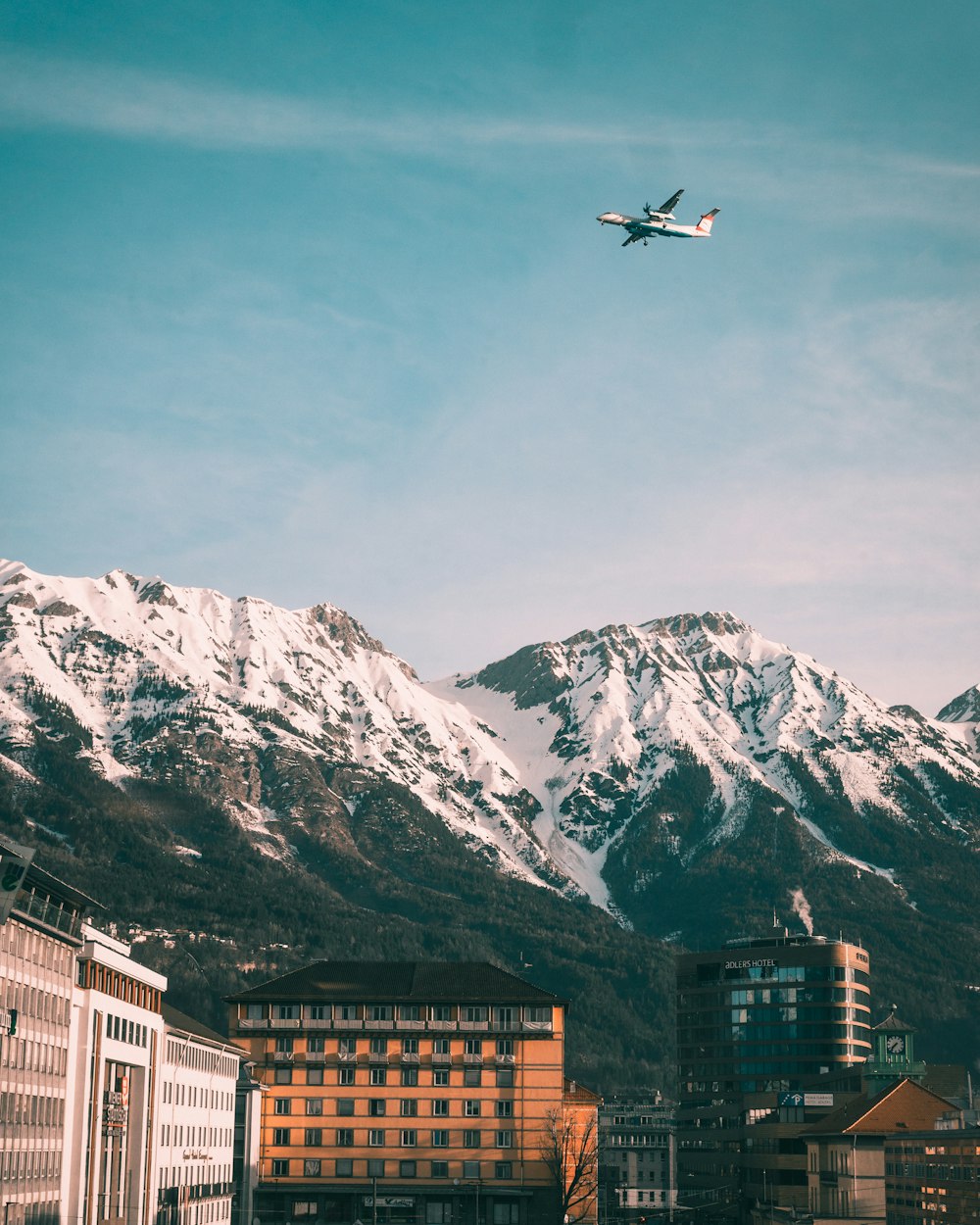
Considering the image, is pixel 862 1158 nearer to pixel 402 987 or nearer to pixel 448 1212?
pixel 448 1212

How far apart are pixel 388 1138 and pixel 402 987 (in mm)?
16301

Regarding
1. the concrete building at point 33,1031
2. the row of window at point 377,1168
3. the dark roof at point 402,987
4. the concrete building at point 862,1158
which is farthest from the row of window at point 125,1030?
the concrete building at point 862,1158

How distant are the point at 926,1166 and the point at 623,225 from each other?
99170 mm

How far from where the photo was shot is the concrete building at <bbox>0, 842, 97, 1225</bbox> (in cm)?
10856

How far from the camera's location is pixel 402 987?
191 metres

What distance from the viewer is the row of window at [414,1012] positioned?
611ft

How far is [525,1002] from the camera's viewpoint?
18638cm

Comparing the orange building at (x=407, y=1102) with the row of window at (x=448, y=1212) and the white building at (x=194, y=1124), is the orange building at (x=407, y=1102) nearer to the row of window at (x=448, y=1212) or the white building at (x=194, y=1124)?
the row of window at (x=448, y=1212)

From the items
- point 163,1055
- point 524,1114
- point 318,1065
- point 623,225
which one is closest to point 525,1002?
point 524,1114

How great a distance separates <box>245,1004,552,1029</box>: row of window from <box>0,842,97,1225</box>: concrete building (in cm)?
6584

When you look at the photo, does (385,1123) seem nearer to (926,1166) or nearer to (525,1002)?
(525,1002)

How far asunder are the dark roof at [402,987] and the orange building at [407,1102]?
329 mm

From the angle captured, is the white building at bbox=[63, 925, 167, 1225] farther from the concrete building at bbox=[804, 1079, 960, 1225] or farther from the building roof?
the building roof

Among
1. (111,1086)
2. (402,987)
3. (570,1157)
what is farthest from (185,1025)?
(570,1157)
